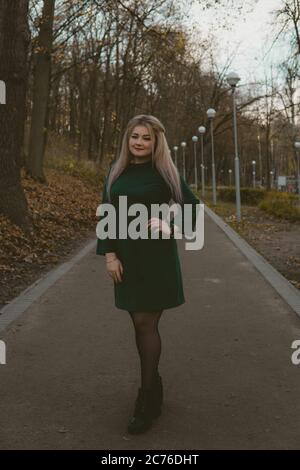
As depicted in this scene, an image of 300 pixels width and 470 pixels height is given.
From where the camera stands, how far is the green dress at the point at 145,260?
4.09 metres

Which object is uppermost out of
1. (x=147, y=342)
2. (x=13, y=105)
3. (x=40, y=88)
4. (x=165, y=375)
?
(x=40, y=88)

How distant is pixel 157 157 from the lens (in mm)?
Answer: 4117

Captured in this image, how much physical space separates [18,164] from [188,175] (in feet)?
171

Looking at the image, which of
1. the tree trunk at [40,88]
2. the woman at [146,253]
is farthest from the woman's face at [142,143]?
the tree trunk at [40,88]

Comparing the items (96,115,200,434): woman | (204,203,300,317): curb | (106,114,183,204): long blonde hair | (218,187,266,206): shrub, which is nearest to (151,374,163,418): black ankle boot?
(96,115,200,434): woman

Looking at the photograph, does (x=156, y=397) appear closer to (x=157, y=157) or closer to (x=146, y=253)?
(x=146, y=253)

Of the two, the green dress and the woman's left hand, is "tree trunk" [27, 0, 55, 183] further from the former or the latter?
the woman's left hand

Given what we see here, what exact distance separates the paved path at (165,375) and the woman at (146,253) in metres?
0.36

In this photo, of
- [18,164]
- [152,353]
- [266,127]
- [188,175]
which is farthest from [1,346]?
[188,175]

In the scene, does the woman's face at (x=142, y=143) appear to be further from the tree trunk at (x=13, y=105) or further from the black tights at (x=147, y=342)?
the tree trunk at (x=13, y=105)

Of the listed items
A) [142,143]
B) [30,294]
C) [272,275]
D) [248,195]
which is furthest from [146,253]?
[248,195]

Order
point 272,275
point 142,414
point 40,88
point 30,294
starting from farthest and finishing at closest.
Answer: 1. point 40,88
2. point 272,275
3. point 30,294
4. point 142,414

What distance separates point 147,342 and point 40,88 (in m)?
17.3

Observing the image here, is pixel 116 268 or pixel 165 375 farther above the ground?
pixel 116 268
